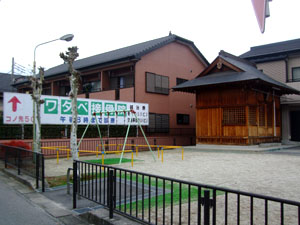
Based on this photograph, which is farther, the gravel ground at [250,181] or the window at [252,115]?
the window at [252,115]

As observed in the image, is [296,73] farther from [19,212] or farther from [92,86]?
[19,212]

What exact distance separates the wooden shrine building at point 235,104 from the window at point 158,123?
10.1ft

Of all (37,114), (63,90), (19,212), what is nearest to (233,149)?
(37,114)

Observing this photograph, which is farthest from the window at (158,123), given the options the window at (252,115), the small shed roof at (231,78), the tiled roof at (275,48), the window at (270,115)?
the tiled roof at (275,48)

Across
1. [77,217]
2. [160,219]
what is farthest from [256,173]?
[77,217]

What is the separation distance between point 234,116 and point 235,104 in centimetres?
77

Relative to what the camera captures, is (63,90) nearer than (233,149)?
No

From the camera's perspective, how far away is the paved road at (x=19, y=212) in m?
5.12

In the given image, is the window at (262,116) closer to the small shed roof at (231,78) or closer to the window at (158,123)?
the small shed roof at (231,78)

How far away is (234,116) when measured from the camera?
1758cm

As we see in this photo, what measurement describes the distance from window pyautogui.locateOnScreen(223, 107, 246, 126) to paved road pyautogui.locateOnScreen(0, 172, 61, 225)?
13.6 meters

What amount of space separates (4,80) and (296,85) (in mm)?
34371

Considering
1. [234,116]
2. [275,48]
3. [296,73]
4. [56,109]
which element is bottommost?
[234,116]

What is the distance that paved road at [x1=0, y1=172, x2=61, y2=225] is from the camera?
5.12 meters
